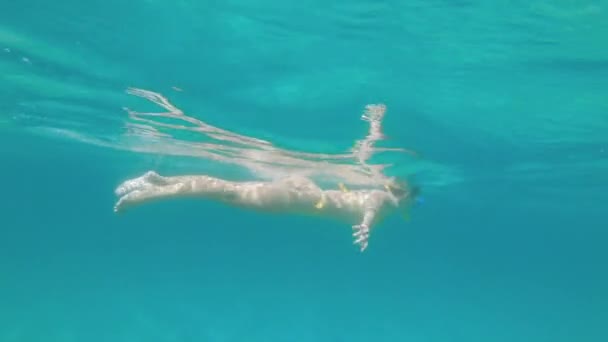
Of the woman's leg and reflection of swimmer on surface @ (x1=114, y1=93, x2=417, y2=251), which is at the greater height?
reflection of swimmer on surface @ (x1=114, y1=93, x2=417, y2=251)

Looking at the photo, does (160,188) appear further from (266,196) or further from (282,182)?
(282,182)

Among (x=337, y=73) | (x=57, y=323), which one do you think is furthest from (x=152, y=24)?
(x=57, y=323)

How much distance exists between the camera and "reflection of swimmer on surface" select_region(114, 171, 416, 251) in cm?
1284

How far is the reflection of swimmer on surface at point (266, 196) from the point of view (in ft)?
42.1

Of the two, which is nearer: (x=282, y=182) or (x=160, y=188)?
(x=160, y=188)

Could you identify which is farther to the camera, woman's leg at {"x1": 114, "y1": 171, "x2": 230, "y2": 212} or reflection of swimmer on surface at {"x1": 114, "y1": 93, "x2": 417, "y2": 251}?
reflection of swimmer on surface at {"x1": 114, "y1": 93, "x2": 417, "y2": 251}

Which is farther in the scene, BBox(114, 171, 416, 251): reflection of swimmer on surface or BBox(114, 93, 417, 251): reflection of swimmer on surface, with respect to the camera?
BBox(114, 93, 417, 251): reflection of swimmer on surface

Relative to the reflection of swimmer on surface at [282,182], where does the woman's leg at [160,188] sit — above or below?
below

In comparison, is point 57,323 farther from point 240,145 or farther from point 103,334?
point 240,145

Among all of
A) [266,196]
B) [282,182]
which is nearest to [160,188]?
[266,196]

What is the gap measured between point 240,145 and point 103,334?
70.1 feet

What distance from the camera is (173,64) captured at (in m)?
12.7

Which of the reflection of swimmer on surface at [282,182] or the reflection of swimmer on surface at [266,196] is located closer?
the reflection of swimmer on surface at [266,196]

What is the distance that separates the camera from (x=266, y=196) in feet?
48.0
